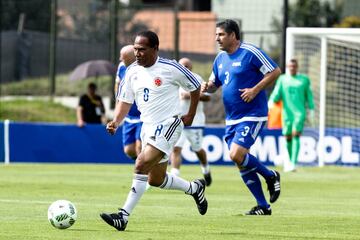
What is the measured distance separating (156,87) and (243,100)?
1.95 metres

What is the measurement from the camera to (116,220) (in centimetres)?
1174

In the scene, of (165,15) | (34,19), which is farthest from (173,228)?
(165,15)

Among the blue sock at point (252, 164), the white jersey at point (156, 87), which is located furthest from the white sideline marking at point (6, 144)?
the white jersey at point (156, 87)

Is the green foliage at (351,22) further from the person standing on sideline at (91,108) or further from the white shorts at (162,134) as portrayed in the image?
the white shorts at (162,134)

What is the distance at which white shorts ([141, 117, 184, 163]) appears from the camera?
1222cm

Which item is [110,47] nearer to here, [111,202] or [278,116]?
[278,116]

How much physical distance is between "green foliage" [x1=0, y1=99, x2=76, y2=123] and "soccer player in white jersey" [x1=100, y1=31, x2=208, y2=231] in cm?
2081

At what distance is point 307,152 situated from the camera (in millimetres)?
26125

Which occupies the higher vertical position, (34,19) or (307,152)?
(34,19)

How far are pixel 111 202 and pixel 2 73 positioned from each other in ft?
65.1

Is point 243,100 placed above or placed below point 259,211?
above

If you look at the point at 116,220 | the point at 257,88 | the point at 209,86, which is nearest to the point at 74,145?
the point at 209,86

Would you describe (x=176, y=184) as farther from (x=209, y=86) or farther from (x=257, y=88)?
(x=209, y=86)

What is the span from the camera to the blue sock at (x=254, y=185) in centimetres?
1404
